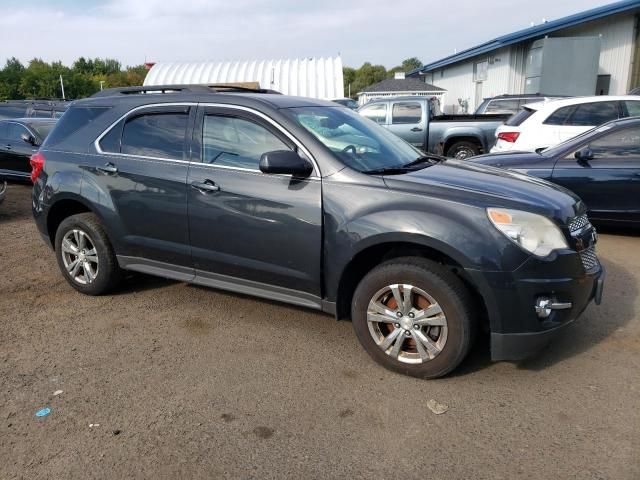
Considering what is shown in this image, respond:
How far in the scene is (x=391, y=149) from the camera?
4.34 m

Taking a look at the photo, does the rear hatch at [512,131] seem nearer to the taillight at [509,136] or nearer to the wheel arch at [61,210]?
the taillight at [509,136]

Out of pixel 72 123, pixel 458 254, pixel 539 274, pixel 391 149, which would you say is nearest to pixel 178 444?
pixel 458 254

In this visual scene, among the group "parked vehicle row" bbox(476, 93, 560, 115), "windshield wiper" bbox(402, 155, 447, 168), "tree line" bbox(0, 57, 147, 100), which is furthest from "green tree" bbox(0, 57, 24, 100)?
"windshield wiper" bbox(402, 155, 447, 168)

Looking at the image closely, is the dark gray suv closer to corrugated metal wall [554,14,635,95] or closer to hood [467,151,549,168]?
hood [467,151,549,168]

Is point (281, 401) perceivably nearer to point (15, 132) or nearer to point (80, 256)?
point (80, 256)

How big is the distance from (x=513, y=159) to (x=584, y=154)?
87cm

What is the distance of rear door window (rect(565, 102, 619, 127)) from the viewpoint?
9.05m

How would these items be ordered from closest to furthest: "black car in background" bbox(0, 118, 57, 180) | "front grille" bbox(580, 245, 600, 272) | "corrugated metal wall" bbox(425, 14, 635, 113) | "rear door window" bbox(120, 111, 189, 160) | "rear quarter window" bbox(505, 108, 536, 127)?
"front grille" bbox(580, 245, 600, 272) → "rear door window" bbox(120, 111, 189, 160) → "rear quarter window" bbox(505, 108, 536, 127) → "black car in background" bbox(0, 118, 57, 180) → "corrugated metal wall" bbox(425, 14, 635, 113)

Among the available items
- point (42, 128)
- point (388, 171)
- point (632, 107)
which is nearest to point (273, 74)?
point (42, 128)

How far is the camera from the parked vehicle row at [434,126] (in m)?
12.4

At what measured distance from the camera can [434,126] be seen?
13.0 metres

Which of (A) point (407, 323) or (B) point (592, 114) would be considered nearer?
(A) point (407, 323)

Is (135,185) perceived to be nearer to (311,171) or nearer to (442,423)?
(311,171)

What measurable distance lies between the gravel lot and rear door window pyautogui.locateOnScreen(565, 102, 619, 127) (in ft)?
17.4
